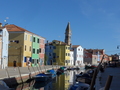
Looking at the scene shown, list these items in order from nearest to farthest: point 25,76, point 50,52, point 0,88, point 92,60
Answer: point 0,88, point 25,76, point 50,52, point 92,60

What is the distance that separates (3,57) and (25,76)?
1255 cm

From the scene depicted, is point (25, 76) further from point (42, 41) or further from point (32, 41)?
point (42, 41)

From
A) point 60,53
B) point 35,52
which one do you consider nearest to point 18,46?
point 35,52

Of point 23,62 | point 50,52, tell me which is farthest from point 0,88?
point 50,52

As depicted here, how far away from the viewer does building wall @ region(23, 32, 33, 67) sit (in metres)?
49.4

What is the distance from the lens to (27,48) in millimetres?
51031

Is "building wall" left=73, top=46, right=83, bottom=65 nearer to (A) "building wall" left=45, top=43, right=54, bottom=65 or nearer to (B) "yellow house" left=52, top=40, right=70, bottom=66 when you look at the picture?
(B) "yellow house" left=52, top=40, right=70, bottom=66

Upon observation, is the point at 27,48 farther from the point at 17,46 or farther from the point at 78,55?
the point at 78,55

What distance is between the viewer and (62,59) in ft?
246

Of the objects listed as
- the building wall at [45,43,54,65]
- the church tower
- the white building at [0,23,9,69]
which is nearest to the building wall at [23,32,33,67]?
the white building at [0,23,9,69]

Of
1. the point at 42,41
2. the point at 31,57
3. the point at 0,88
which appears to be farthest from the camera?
the point at 42,41

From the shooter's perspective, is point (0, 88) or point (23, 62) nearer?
point (0, 88)

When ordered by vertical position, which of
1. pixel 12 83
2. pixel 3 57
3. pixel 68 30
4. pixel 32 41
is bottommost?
pixel 12 83

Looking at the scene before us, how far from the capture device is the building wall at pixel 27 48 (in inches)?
1944
